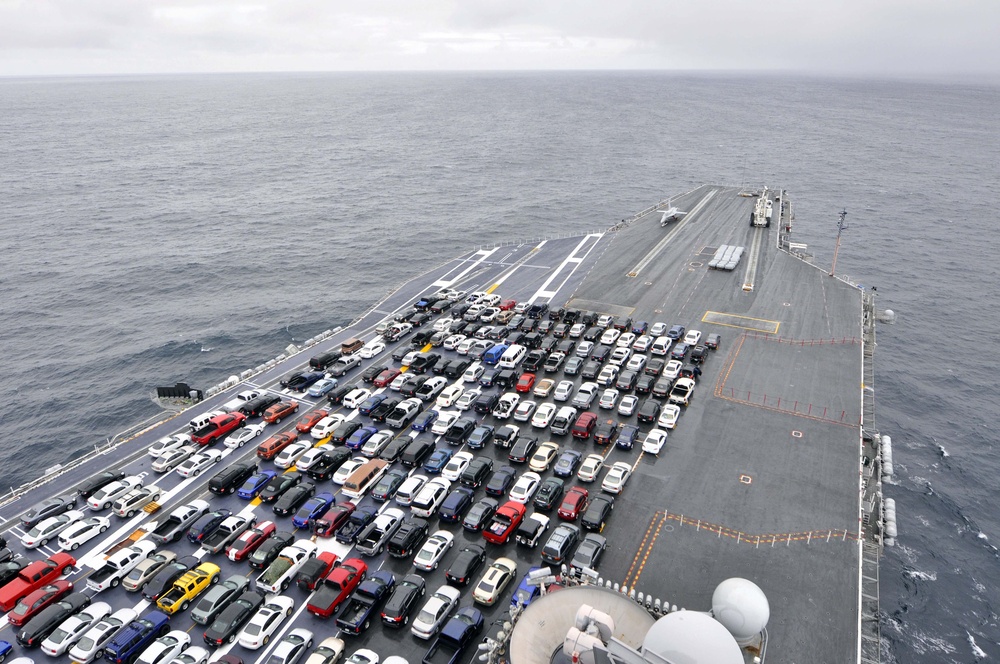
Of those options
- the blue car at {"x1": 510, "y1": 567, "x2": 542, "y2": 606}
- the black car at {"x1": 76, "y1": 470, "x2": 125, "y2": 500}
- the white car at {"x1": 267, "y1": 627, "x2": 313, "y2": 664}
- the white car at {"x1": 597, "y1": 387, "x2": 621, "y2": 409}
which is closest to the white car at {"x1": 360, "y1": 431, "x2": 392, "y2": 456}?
the white car at {"x1": 267, "y1": 627, "x2": 313, "y2": 664}

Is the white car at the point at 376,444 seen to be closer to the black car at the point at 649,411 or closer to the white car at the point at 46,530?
the white car at the point at 46,530

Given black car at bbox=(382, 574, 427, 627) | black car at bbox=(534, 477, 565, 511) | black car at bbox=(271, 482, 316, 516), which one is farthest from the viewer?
black car at bbox=(271, 482, 316, 516)

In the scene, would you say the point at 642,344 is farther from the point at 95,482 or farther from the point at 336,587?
the point at 95,482

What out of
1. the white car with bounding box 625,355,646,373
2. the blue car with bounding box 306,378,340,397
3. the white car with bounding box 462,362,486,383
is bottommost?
the blue car with bounding box 306,378,340,397

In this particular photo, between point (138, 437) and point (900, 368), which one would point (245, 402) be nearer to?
point (138, 437)

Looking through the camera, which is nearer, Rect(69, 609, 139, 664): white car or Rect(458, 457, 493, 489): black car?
Rect(69, 609, 139, 664): white car

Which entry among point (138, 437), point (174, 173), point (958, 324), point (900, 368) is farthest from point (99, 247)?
point (958, 324)

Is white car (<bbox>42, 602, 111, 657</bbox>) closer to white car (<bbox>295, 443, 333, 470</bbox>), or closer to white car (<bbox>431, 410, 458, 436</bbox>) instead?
white car (<bbox>295, 443, 333, 470</bbox>)
